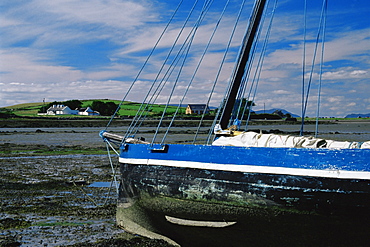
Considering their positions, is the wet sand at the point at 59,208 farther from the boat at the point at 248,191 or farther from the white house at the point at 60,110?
the white house at the point at 60,110

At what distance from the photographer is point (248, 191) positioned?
7008 millimetres

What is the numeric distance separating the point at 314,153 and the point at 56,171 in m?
15.1

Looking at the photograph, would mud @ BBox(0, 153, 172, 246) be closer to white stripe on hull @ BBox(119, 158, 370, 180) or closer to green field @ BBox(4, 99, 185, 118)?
white stripe on hull @ BBox(119, 158, 370, 180)

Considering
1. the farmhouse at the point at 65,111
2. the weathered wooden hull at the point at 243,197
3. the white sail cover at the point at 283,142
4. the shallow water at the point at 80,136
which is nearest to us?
the weathered wooden hull at the point at 243,197

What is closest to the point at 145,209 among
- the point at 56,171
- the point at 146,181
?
the point at 146,181

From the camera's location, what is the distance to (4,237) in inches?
351

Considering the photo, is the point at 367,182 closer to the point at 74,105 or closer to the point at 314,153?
the point at 314,153

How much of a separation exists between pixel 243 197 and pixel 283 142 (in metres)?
→ 1.45

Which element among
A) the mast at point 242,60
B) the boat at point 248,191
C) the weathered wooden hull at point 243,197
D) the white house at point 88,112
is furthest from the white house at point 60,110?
the weathered wooden hull at point 243,197

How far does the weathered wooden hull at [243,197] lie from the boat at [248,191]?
0.6 inches

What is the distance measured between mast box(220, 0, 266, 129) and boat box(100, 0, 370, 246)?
92cm

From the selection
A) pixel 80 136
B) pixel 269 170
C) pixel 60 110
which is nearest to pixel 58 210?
pixel 269 170

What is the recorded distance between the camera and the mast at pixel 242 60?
33.1 ft

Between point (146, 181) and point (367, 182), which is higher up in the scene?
point (367, 182)
